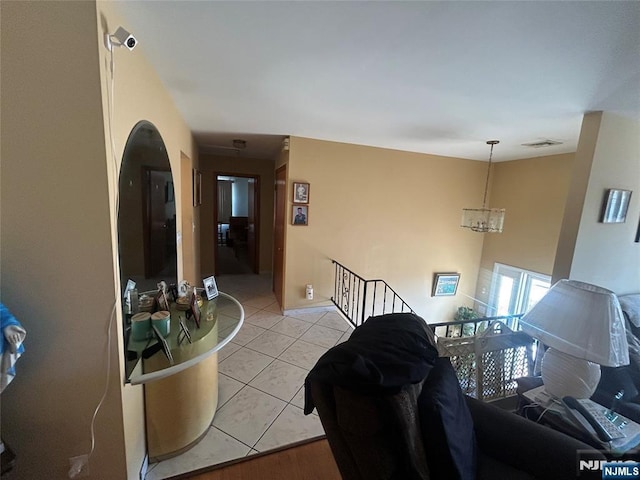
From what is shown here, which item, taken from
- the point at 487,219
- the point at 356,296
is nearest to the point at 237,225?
the point at 356,296

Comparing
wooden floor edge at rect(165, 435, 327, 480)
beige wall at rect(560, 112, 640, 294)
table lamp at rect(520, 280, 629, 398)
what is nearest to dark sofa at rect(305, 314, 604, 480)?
table lamp at rect(520, 280, 629, 398)

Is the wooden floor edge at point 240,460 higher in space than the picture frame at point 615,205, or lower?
lower

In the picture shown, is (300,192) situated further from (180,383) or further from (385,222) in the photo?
(180,383)

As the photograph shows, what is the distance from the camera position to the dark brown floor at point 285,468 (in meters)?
1.49

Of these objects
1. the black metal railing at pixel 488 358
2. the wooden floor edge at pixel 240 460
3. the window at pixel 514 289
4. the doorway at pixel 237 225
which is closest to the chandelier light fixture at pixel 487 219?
the window at pixel 514 289

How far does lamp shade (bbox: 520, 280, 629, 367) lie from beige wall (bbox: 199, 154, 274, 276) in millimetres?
4749

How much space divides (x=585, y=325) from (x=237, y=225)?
7.52 m

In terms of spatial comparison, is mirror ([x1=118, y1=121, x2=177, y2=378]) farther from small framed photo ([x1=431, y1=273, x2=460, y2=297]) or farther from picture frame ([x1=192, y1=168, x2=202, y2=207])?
small framed photo ([x1=431, y1=273, x2=460, y2=297])

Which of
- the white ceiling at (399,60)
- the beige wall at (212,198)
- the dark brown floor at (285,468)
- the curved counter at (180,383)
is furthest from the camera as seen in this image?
Result: the beige wall at (212,198)

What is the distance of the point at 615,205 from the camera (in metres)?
2.19

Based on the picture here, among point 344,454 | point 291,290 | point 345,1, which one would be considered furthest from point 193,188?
point 344,454

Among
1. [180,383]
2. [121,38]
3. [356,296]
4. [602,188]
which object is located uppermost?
[121,38]

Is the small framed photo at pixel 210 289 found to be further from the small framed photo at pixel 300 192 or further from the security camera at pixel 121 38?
the small framed photo at pixel 300 192

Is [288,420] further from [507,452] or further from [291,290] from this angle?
[291,290]
